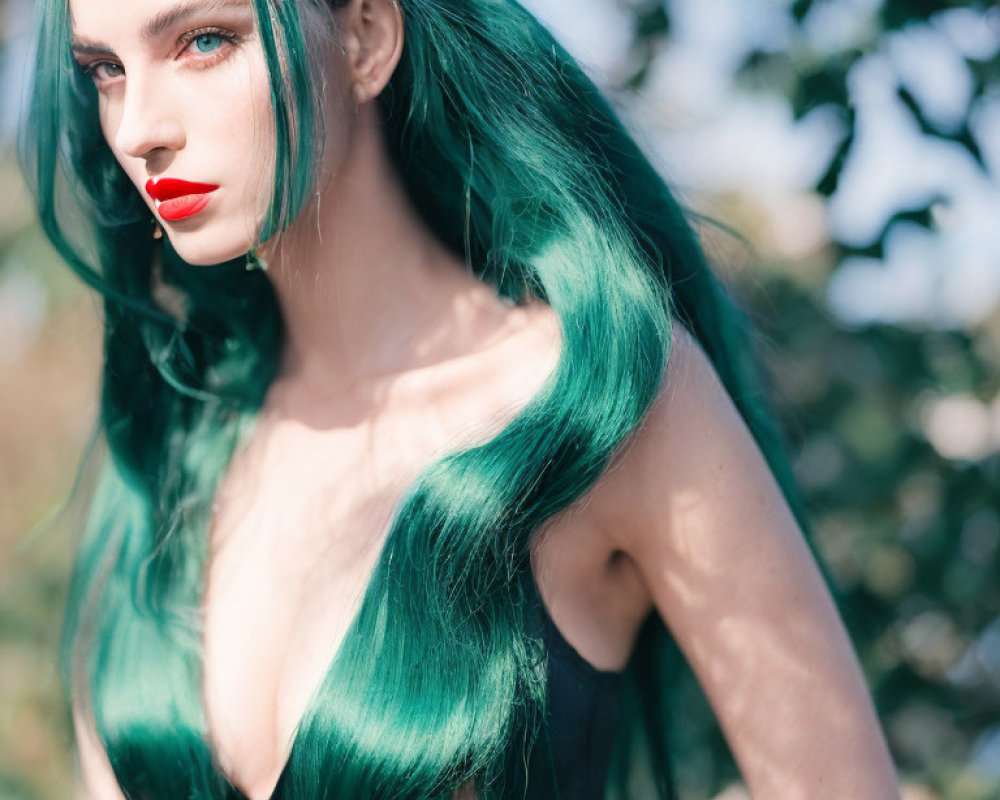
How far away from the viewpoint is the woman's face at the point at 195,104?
3.87 feet

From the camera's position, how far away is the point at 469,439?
1280 millimetres

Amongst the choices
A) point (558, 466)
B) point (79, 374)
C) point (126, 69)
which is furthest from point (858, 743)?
point (79, 374)

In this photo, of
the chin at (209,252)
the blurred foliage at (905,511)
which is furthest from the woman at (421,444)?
the blurred foliage at (905,511)

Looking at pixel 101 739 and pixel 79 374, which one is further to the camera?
pixel 79 374

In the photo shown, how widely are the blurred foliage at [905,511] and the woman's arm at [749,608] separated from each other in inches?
25.4

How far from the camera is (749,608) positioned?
47.8 inches

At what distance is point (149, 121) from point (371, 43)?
28 centimetres

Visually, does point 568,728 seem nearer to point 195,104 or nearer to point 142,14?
point 195,104

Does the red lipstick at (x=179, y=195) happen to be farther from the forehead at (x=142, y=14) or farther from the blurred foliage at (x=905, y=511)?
the blurred foliage at (x=905, y=511)

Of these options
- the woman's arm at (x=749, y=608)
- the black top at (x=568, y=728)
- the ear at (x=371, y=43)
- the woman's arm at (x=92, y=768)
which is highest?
the ear at (x=371, y=43)

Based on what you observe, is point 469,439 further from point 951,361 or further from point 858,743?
point 951,361

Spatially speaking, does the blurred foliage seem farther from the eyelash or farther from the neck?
the eyelash

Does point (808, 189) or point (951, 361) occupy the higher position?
point (808, 189)

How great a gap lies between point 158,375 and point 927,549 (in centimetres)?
130
